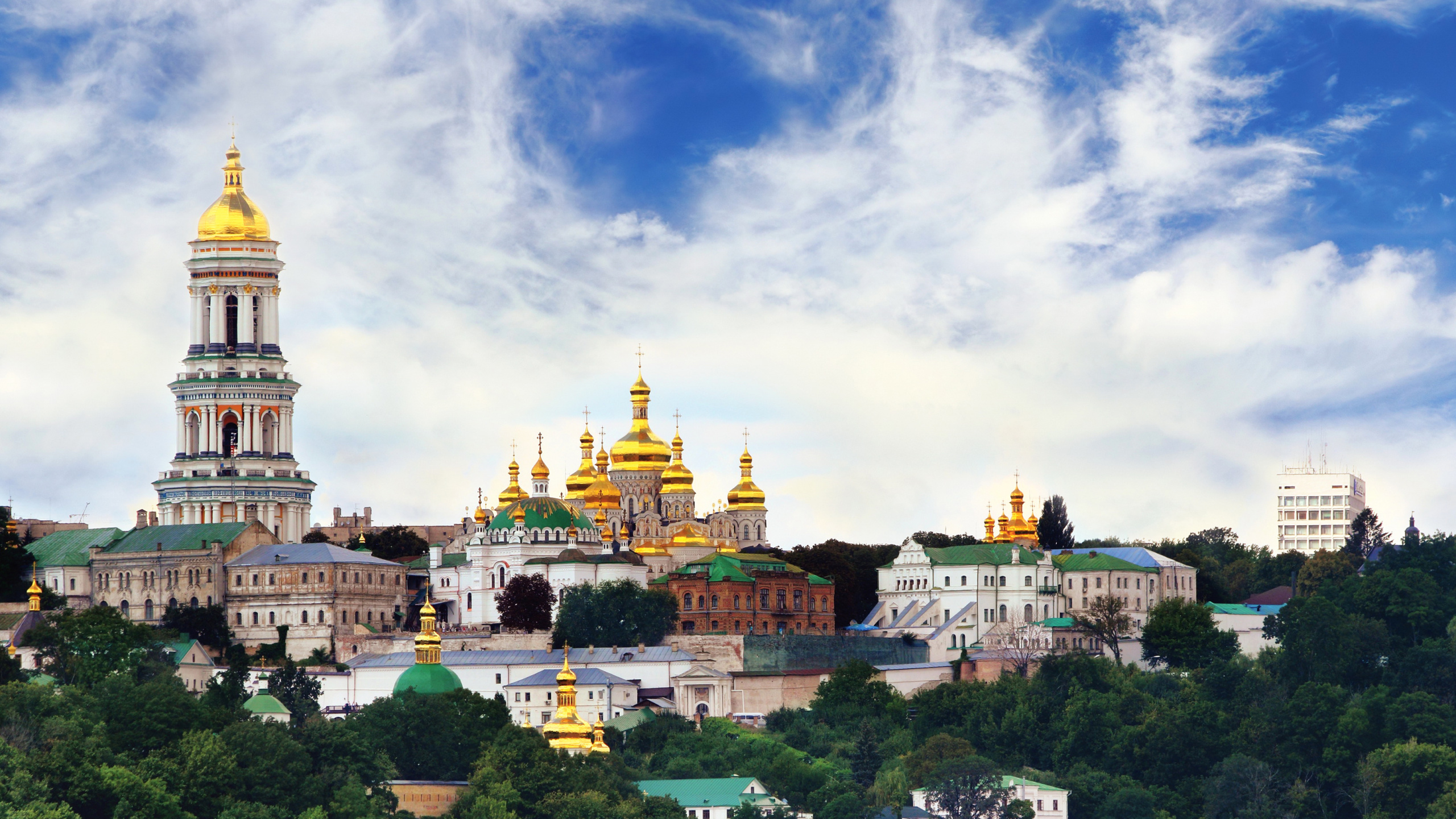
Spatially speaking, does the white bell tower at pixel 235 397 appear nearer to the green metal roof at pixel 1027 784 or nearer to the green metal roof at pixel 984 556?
the green metal roof at pixel 984 556

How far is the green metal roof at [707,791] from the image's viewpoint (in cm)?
9912

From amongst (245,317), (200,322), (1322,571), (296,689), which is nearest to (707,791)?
(296,689)

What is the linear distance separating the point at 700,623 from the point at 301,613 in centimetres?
1452

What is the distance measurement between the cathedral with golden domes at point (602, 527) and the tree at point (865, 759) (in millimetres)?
17665

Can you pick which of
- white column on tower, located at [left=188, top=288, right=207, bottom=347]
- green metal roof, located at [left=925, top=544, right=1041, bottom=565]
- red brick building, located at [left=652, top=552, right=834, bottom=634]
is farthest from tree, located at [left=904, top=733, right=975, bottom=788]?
white column on tower, located at [left=188, top=288, right=207, bottom=347]

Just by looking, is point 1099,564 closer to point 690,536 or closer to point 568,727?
point 690,536

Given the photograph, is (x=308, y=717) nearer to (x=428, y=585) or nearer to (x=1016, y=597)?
(x=428, y=585)

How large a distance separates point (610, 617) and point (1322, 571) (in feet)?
105

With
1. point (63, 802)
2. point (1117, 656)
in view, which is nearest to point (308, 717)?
point (63, 802)

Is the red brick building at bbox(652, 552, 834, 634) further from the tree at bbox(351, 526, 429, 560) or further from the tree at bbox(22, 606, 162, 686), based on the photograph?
the tree at bbox(22, 606, 162, 686)

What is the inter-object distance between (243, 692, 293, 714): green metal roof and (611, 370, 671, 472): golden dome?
115 ft

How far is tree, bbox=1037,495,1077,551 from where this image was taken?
448ft

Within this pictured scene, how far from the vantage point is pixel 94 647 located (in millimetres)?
105625

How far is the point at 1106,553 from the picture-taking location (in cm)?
12769
